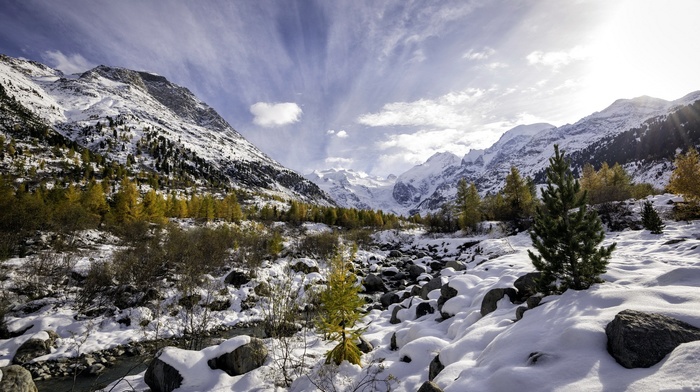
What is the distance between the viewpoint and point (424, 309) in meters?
15.3

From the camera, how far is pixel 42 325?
53.3ft

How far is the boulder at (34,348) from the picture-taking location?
13523mm

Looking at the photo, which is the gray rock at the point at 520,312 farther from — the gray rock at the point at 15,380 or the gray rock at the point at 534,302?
the gray rock at the point at 15,380

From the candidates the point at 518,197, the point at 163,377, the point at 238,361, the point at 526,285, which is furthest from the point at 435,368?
the point at 518,197

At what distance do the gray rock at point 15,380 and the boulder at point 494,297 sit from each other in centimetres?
1391

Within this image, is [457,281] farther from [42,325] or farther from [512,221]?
[512,221]

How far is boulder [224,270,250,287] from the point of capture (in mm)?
25750

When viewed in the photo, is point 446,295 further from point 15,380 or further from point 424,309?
point 15,380

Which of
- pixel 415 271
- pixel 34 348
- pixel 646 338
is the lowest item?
pixel 415 271

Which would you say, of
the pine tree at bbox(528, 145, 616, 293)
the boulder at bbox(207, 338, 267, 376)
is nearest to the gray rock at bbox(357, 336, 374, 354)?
the boulder at bbox(207, 338, 267, 376)

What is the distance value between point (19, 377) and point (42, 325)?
13124mm

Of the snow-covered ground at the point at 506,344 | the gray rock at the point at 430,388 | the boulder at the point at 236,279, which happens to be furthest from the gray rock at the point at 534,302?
Answer: the boulder at the point at 236,279

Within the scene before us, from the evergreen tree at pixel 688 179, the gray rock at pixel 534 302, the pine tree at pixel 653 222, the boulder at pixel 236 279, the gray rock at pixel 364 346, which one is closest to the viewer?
the gray rock at pixel 534 302

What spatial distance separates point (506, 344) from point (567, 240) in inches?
174
